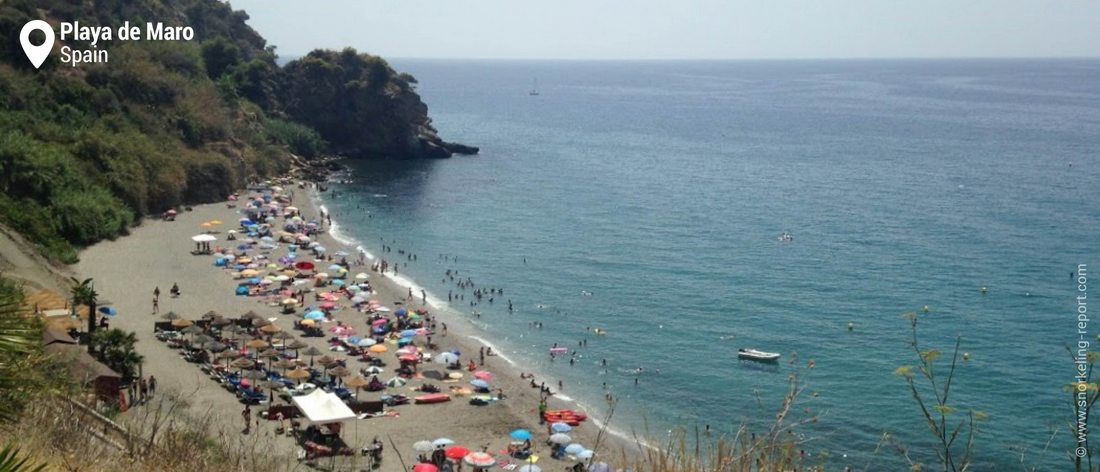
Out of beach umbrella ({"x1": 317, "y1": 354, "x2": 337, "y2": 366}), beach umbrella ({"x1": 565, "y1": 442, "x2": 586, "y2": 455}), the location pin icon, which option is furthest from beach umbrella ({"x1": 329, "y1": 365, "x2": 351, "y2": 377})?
the location pin icon

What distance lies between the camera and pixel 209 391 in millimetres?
30172

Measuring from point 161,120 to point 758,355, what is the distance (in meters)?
44.9

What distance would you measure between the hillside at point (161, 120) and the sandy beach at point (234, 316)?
2.25 m

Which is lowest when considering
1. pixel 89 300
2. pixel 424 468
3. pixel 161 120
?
pixel 424 468

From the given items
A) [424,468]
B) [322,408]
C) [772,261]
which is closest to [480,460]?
[424,468]

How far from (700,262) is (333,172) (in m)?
42.2

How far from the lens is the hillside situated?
4701cm

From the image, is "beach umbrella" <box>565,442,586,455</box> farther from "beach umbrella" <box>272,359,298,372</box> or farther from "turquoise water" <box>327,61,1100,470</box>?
"beach umbrella" <box>272,359,298,372</box>

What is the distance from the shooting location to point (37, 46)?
200 ft

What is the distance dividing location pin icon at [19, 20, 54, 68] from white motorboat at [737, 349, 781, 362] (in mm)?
46544

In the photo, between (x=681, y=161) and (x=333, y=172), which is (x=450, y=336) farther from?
(x=681, y=161)

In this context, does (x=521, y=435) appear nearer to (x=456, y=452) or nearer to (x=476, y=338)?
(x=456, y=452)

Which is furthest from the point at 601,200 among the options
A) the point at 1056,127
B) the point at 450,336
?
the point at 1056,127

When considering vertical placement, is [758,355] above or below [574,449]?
above
